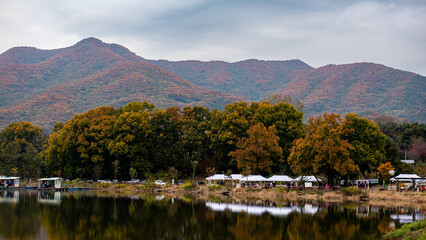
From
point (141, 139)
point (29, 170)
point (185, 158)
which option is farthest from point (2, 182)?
point (185, 158)

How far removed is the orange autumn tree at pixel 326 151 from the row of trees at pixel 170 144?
6724 mm

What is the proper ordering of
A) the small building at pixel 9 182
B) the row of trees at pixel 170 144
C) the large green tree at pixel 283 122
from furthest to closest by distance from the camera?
the small building at pixel 9 182, the large green tree at pixel 283 122, the row of trees at pixel 170 144

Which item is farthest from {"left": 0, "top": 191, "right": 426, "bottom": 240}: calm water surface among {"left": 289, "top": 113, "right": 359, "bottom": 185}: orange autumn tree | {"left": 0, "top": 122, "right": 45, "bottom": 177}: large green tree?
{"left": 0, "top": 122, "right": 45, "bottom": 177}: large green tree

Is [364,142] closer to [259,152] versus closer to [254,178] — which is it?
[259,152]

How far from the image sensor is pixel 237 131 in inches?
2569

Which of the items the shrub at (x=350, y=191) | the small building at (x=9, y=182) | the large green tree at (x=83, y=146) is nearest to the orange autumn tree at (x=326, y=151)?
the shrub at (x=350, y=191)

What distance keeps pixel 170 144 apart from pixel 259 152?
20.7m

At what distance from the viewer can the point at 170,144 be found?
234ft

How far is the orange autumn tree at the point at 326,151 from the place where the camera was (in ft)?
156

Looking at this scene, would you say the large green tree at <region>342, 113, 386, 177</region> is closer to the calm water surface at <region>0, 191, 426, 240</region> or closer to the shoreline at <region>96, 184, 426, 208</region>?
the shoreline at <region>96, 184, 426, 208</region>

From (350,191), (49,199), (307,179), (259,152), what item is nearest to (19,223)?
(49,199)

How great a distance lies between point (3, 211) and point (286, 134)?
139 feet

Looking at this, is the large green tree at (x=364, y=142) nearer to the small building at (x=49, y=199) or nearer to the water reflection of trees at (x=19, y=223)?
the small building at (x=49, y=199)

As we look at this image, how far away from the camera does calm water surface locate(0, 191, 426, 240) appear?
74.6 ft
